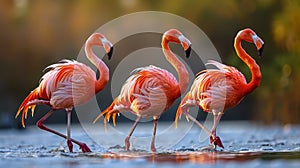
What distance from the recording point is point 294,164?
6.46 m

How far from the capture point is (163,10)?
66.0 ft

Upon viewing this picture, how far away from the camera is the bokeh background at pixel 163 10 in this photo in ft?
56.2

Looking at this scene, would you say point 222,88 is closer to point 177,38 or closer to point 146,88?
point 177,38

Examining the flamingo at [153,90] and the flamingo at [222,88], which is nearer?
the flamingo at [153,90]

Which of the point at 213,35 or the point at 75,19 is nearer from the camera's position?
the point at 213,35

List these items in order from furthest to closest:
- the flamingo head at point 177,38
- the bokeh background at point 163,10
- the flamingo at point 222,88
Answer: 1. the bokeh background at point 163,10
2. the flamingo at point 222,88
3. the flamingo head at point 177,38

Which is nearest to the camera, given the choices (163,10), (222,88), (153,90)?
(153,90)

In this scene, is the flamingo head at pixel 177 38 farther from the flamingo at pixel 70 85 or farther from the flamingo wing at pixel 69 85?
the flamingo wing at pixel 69 85

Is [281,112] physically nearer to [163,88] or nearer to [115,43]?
[115,43]

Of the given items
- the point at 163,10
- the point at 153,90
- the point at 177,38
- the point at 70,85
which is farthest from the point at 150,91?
the point at 163,10

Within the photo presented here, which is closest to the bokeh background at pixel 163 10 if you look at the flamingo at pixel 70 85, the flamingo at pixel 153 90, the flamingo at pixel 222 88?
the flamingo at pixel 222 88

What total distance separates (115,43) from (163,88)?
1022 centimetres

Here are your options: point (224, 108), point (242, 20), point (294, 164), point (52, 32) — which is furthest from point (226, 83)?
point (52, 32)

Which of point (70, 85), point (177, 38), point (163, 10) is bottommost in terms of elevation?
point (70, 85)
